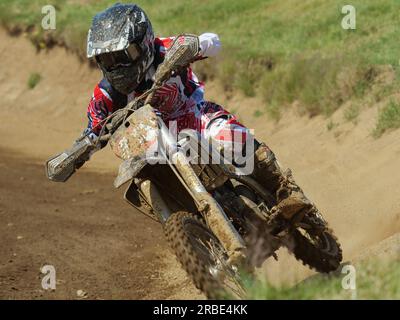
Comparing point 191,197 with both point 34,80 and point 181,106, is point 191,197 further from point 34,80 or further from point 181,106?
point 34,80

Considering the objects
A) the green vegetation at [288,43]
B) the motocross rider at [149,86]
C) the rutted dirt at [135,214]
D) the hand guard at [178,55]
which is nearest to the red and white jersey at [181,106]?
the motocross rider at [149,86]

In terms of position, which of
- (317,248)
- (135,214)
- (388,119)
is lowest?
(317,248)

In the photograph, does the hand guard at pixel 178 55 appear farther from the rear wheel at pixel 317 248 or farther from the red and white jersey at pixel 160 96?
the rear wheel at pixel 317 248

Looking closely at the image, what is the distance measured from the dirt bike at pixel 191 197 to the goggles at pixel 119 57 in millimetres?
247

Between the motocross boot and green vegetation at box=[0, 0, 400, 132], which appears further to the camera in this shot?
green vegetation at box=[0, 0, 400, 132]

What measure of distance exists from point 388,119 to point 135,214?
142 inches

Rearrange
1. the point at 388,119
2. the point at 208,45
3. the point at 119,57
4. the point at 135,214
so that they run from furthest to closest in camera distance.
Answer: the point at 135,214, the point at 388,119, the point at 208,45, the point at 119,57

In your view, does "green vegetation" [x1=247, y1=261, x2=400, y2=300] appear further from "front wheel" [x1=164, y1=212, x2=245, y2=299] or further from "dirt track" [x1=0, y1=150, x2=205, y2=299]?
"dirt track" [x1=0, y1=150, x2=205, y2=299]

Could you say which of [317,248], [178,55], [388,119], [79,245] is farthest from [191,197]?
[388,119]

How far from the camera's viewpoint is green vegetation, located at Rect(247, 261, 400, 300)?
4.52 metres

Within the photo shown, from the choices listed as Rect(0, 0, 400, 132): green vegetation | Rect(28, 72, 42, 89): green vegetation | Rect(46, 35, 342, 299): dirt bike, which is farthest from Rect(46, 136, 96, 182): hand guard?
Rect(28, 72, 42, 89): green vegetation

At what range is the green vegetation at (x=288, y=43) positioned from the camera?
488 inches

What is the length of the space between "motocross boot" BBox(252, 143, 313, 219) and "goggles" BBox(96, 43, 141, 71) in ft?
4.17

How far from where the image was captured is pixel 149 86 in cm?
564
